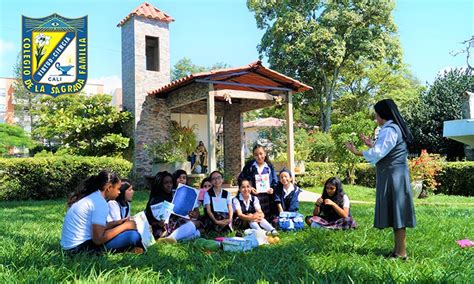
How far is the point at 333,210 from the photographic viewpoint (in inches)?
234

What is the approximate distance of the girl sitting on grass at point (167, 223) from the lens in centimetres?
537

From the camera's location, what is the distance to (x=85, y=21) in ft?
26.7

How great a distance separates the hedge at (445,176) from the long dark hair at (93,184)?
11.9m

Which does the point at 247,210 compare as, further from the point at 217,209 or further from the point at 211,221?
the point at 211,221

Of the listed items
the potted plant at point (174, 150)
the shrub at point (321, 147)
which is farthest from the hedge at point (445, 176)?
the potted plant at point (174, 150)

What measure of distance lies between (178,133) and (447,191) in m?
10.1

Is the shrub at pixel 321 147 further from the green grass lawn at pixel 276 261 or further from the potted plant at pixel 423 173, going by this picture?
the green grass lawn at pixel 276 261

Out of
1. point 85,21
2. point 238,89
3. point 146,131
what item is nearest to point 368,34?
point 238,89

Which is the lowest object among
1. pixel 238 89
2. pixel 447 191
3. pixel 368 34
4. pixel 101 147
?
pixel 447 191

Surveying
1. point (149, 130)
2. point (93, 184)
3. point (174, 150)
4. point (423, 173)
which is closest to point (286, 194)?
point (93, 184)

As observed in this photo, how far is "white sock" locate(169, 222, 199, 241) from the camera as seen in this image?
531 centimetres

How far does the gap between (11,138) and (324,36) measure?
16821mm

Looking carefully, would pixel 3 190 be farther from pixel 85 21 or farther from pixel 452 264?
pixel 452 264

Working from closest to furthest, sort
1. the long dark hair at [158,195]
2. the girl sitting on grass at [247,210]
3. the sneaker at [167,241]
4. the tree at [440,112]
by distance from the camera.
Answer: the sneaker at [167,241] → the long dark hair at [158,195] → the girl sitting on grass at [247,210] → the tree at [440,112]
